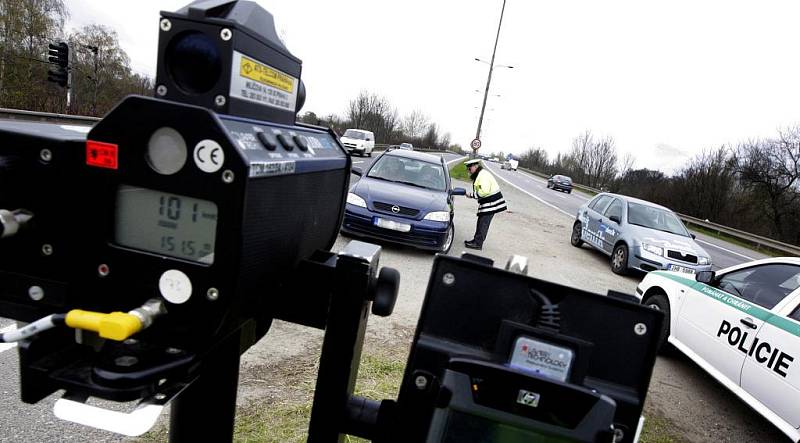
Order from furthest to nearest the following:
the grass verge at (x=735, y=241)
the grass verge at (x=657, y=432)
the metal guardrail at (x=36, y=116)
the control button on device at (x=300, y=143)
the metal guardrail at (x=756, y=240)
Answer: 1. the grass verge at (x=735, y=241)
2. the metal guardrail at (x=756, y=240)
3. the metal guardrail at (x=36, y=116)
4. the grass verge at (x=657, y=432)
5. the control button on device at (x=300, y=143)

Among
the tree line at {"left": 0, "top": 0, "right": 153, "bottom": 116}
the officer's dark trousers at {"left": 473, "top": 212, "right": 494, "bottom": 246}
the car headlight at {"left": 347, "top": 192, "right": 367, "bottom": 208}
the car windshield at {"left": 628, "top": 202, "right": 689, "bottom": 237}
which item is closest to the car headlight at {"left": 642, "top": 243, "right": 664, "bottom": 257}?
the car windshield at {"left": 628, "top": 202, "right": 689, "bottom": 237}

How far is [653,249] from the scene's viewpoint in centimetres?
955

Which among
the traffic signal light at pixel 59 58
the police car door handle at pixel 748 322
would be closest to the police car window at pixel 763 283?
the police car door handle at pixel 748 322

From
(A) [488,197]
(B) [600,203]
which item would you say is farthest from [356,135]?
(A) [488,197]

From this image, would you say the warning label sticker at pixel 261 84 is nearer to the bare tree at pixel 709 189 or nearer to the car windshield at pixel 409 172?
the car windshield at pixel 409 172

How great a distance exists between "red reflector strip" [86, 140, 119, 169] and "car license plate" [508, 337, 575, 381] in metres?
0.74

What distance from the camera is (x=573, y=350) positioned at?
0.90 metres

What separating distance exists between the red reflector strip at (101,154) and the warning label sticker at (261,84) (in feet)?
0.78

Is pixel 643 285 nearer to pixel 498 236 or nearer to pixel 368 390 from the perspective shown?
pixel 368 390

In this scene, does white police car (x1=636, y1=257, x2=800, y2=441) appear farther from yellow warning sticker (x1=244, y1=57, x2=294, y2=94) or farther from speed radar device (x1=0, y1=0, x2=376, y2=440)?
speed radar device (x1=0, y1=0, x2=376, y2=440)

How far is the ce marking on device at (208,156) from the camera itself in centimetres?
77

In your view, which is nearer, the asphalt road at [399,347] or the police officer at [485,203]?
the asphalt road at [399,347]

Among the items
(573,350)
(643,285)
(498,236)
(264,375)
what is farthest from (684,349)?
(498,236)

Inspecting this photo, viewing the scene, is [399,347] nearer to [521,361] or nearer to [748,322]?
[748,322]
